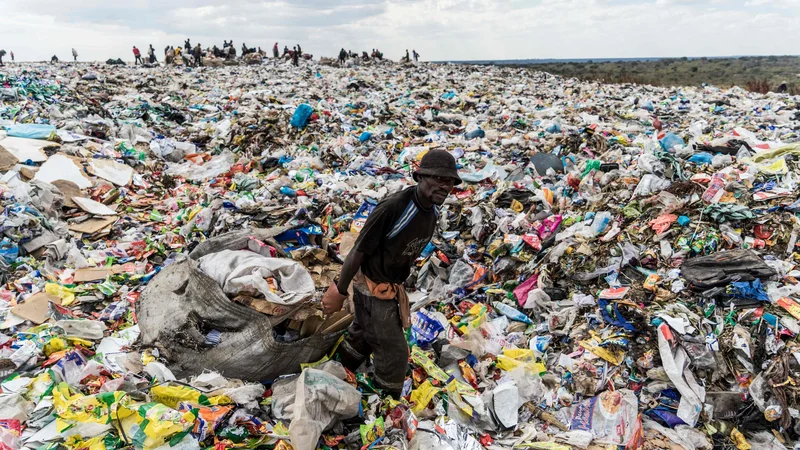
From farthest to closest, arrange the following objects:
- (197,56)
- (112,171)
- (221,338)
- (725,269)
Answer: (197,56) → (112,171) → (725,269) → (221,338)

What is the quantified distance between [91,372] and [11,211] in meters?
2.79

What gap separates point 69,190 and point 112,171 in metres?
0.85

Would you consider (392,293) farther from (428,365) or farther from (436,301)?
(436,301)

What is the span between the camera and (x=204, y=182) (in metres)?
6.67

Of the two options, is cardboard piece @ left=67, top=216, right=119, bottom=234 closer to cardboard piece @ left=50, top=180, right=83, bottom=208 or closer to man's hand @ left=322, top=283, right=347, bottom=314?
cardboard piece @ left=50, top=180, right=83, bottom=208

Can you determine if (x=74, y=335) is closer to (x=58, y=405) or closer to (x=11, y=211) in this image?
(x=58, y=405)

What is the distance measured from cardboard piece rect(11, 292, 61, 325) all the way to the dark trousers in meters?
2.39

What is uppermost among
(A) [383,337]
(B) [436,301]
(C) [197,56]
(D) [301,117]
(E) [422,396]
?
(C) [197,56]

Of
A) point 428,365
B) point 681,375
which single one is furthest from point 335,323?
point 681,375

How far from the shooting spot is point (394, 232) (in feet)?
7.25

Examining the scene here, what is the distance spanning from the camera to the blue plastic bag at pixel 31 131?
6.49 metres

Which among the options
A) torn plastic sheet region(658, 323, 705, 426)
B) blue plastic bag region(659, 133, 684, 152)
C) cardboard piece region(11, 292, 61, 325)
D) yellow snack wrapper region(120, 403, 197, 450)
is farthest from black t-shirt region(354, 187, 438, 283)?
blue plastic bag region(659, 133, 684, 152)

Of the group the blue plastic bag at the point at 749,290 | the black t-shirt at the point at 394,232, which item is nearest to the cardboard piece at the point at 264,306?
the black t-shirt at the point at 394,232

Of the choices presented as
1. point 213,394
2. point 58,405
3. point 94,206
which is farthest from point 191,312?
point 94,206
